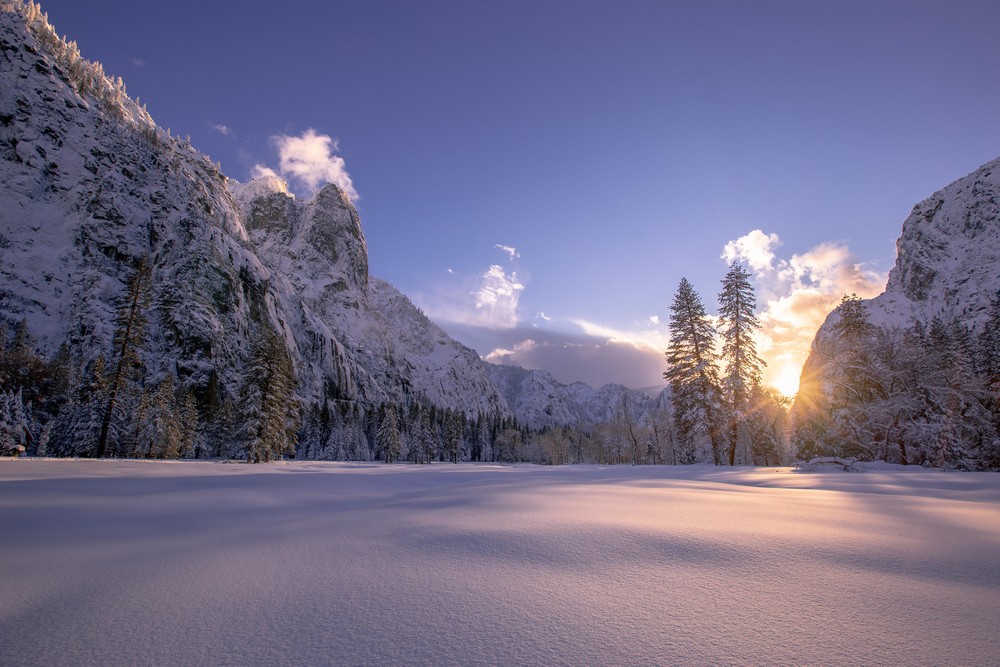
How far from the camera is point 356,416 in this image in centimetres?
9194

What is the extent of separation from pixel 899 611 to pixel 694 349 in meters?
25.3

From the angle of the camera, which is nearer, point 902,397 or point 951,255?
point 902,397

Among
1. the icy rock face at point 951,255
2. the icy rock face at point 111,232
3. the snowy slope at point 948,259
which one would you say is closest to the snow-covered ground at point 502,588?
the icy rock face at point 111,232

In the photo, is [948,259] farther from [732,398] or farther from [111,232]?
[111,232]

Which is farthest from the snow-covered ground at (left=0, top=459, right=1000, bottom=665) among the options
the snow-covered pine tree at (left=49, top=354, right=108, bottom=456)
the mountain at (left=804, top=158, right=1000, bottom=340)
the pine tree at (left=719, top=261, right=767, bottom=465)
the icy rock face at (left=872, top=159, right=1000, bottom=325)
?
the icy rock face at (left=872, top=159, right=1000, bottom=325)

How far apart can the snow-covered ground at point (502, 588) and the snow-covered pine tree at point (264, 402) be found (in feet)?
83.8

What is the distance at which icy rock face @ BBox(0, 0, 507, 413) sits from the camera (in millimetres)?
48750

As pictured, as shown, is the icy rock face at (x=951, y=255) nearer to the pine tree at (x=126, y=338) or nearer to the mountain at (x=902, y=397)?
the mountain at (x=902, y=397)

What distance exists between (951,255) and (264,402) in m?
105

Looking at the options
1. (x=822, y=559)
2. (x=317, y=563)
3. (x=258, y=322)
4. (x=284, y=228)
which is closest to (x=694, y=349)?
(x=822, y=559)

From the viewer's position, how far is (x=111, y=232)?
185 feet

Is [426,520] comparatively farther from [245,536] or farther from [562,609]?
[562,609]

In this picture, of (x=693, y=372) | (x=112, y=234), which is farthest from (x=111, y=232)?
(x=693, y=372)

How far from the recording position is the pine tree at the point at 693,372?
79.1ft
